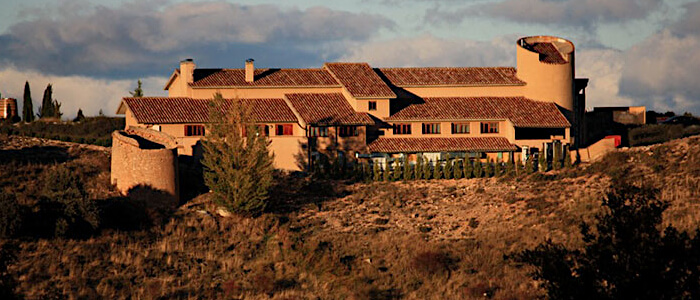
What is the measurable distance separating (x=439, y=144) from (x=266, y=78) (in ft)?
53.0

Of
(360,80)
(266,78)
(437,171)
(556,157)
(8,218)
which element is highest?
(266,78)

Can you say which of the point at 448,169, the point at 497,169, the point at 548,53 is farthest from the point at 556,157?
the point at 548,53

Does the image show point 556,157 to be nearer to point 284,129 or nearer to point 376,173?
point 376,173

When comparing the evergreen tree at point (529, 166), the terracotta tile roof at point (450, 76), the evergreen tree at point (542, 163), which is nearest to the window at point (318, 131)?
the terracotta tile roof at point (450, 76)

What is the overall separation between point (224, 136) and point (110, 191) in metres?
8.70

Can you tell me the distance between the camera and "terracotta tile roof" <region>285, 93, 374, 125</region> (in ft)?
228

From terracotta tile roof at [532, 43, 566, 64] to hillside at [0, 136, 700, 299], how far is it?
11.0 metres

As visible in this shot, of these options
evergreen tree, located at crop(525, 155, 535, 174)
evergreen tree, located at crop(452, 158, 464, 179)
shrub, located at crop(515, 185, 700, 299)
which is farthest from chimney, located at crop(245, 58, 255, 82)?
shrub, located at crop(515, 185, 700, 299)

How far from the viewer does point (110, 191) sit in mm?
59812

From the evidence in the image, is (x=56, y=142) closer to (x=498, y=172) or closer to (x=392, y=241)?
(x=392, y=241)

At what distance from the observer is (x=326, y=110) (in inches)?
2800

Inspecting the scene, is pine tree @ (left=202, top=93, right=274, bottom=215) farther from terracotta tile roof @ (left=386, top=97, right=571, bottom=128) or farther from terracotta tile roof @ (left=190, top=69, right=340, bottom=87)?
terracotta tile roof @ (left=386, top=97, right=571, bottom=128)

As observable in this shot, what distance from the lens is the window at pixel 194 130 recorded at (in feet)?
225

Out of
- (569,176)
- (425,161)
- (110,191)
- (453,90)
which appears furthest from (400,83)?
(110,191)
